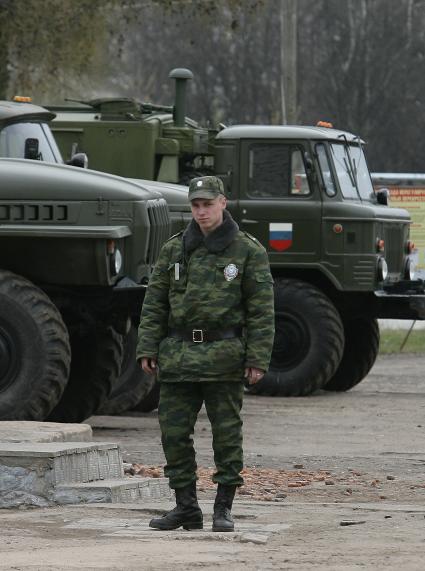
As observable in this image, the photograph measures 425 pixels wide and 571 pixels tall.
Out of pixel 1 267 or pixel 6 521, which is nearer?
pixel 6 521

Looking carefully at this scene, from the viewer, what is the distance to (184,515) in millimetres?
8812

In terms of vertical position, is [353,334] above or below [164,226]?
below

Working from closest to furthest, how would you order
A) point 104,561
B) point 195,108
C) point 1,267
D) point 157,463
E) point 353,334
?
point 104,561
point 157,463
point 1,267
point 353,334
point 195,108

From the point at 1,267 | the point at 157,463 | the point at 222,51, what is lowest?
the point at 157,463

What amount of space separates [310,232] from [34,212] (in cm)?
604

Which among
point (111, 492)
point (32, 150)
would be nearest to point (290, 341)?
point (32, 150)

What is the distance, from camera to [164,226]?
14.2m

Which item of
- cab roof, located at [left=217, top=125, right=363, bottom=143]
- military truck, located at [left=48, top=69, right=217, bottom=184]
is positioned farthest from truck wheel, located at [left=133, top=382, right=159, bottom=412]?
cab roof, located at [left=217, top=125, right=363, bottom=143]

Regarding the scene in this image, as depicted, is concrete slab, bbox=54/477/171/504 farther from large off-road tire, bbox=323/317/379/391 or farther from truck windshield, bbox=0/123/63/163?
large off-road tire, bbox=323/317/379/391

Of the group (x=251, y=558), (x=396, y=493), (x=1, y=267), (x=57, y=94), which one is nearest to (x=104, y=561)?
(x=251, y=558)

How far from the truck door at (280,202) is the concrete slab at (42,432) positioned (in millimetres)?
8004

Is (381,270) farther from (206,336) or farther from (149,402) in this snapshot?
(206,336)

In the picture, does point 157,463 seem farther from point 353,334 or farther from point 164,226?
point 353,334

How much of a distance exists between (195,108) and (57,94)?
28.7 metres
